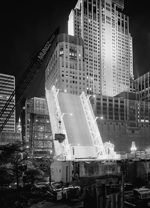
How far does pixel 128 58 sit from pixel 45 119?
111 m

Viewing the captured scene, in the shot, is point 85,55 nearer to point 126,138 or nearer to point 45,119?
point 126,138

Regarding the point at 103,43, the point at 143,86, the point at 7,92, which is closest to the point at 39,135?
the point at 103,43

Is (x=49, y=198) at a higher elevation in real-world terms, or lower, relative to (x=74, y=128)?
lower

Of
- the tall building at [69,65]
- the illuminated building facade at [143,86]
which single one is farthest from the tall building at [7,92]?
the illuminated building facade at [143,86]

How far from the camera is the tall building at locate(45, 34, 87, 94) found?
314 ft

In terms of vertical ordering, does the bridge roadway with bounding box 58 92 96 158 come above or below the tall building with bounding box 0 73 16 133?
below

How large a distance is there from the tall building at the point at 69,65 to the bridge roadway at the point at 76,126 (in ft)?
214

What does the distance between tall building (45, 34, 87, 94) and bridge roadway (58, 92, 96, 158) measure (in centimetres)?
6520

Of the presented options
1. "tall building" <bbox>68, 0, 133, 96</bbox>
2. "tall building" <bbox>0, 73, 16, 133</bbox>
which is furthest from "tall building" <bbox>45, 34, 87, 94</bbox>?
"tall building" <bbox>0, 73, 16, 133</bbox>

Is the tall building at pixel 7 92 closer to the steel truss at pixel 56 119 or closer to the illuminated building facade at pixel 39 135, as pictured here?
the illuminated building facade at pixel 39 135

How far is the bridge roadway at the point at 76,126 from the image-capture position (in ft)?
84.1

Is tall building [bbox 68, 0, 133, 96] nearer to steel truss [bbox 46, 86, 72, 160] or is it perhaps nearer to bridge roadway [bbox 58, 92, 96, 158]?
bridge roadway [bbox 58, 92, 96, 158]

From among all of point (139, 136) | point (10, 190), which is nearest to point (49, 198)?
point (10, 190)

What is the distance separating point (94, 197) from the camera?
1388 centimetres
